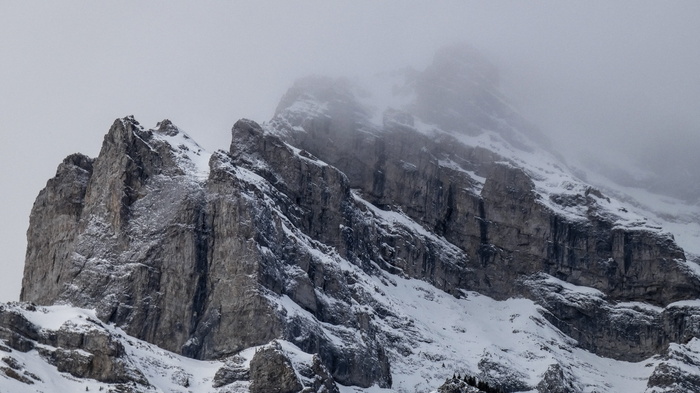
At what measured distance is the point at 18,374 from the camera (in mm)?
173500

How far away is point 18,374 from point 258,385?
2964 centimetres

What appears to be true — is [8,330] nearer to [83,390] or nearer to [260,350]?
[83,390]

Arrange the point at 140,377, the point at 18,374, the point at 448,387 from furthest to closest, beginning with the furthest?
the point at 140,377 → the point at 18,374 → the point at 448,387

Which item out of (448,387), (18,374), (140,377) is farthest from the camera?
(140,377)

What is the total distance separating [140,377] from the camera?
185 m

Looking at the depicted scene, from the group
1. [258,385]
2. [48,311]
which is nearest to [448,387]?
[258,385]

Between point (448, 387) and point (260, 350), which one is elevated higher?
point (260, 350)

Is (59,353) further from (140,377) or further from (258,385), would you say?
(258,385)

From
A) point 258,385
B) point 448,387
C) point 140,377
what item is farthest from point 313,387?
point 448,387

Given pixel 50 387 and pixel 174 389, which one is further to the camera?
pixel 174 389

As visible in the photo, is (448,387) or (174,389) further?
(174,389)

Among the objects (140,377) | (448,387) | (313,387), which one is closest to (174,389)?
(140,377)

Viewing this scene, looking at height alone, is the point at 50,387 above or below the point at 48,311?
below

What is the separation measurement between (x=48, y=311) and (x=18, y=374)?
71.0 ft
